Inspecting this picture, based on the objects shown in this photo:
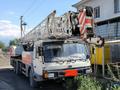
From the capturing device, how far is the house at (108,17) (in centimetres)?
2945

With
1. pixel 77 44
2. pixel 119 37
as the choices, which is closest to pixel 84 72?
pixel 77 44

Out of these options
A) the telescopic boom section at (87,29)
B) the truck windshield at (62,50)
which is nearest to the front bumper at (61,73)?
the truck windshield at (62,50)

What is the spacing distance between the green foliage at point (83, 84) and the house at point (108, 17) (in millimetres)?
14023

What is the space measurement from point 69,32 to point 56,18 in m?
1.15

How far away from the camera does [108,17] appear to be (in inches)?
1216

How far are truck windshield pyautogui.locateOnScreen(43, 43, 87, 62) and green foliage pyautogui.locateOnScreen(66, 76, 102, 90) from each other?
130 centimetres

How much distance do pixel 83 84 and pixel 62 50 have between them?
10.5 ft

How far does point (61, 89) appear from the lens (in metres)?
16.5

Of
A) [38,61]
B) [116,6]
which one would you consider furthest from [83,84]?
[116,6]

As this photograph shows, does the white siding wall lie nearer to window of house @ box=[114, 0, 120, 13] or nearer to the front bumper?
window of house @ box=[114, 0, 120, 13]

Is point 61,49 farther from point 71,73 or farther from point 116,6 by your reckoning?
point 116,6

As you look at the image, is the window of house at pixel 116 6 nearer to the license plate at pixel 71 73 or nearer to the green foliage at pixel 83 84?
the license plate at pixel 71 73

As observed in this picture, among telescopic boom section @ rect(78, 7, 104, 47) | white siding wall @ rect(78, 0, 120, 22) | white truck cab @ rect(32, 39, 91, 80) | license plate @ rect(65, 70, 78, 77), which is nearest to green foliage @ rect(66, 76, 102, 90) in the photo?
license plate @ rect(65, 70, 78, 77)

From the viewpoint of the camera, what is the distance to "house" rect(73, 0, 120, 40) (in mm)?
29447
